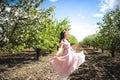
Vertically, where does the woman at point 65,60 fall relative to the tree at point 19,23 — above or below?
below

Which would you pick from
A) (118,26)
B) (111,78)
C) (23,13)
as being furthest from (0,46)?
(118,26)

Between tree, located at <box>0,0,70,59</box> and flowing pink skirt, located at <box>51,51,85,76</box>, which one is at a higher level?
tree, located at <box>0,0,70,59</box>

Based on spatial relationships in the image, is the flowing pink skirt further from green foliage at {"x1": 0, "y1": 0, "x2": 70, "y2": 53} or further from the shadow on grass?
the shadow on grass

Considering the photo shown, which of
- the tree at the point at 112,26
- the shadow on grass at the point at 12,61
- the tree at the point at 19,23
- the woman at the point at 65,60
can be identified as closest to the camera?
the woman at the point at 65,60

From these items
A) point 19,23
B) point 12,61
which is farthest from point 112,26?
point 19,23

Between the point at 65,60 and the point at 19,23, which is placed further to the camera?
the point at 19,23

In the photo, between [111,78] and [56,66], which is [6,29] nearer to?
[56,66]

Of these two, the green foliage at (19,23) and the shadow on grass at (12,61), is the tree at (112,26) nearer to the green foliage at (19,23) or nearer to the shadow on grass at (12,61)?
A: the shadow on grass at (12,61)

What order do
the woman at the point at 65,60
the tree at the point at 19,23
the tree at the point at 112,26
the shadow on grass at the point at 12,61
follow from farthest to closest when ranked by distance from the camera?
the tree at the point at 112,26
the shadow on grass at the point at 12,61
the tree at the point at 19,23
the woman at the point at 65,60

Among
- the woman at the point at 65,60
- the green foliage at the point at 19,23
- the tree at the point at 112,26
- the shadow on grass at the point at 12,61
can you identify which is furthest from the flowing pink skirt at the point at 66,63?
the tree at the point at 112,26

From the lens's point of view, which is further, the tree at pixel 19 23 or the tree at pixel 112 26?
the tree at pixel 112 26

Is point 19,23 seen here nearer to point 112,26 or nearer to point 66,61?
point 66,61

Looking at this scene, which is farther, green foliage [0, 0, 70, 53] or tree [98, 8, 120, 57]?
tree [98, 8, 120, 57]

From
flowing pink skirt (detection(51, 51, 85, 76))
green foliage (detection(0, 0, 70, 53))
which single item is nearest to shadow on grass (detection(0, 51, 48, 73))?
green foliage (detection(0, 0, 70, 53))
